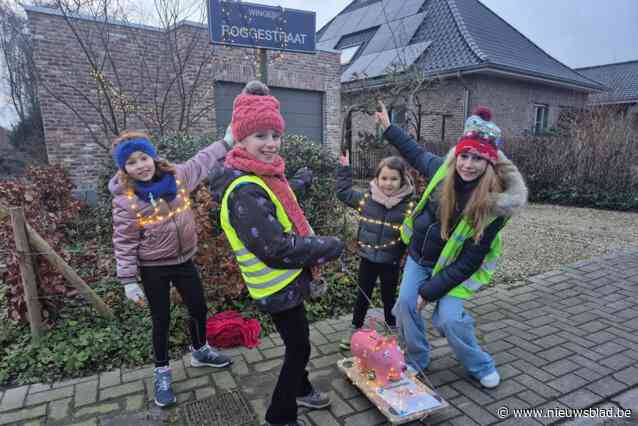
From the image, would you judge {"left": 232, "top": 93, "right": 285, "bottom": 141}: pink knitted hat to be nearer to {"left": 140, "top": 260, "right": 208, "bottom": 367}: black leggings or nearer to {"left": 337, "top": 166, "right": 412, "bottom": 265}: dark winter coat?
{"left": 140, "top": 260, "right": 208, "bottom": 367}: black leggings

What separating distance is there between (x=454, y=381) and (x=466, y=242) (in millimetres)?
1061

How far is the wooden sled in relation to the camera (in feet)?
7.59

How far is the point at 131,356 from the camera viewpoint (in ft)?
10.1

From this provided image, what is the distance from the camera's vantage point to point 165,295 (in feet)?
8.63

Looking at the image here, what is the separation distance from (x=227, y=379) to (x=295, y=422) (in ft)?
2.65

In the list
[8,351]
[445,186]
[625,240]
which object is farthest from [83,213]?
[625,240]

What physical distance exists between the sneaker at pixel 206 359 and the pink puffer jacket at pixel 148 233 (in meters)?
0.77

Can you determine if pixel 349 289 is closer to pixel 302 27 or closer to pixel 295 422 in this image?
pixel 295 422

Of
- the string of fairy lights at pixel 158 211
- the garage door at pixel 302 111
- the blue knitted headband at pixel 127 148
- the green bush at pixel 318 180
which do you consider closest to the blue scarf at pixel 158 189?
the string of fairy lights at pixel 158 211

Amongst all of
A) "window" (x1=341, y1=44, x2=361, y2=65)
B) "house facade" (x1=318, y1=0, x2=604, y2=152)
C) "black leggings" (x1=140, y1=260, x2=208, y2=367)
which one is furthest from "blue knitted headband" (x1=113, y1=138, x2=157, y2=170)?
"window" (x1=341, y1=44, x2=361, y2=65)

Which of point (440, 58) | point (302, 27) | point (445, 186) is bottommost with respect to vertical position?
point (445, 186)

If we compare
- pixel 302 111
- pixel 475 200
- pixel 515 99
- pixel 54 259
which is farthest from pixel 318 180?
pixel 515 99

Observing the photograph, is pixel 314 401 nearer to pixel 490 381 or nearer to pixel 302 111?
pixel 490 381

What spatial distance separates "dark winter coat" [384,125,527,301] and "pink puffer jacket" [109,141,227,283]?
4.71 ft
